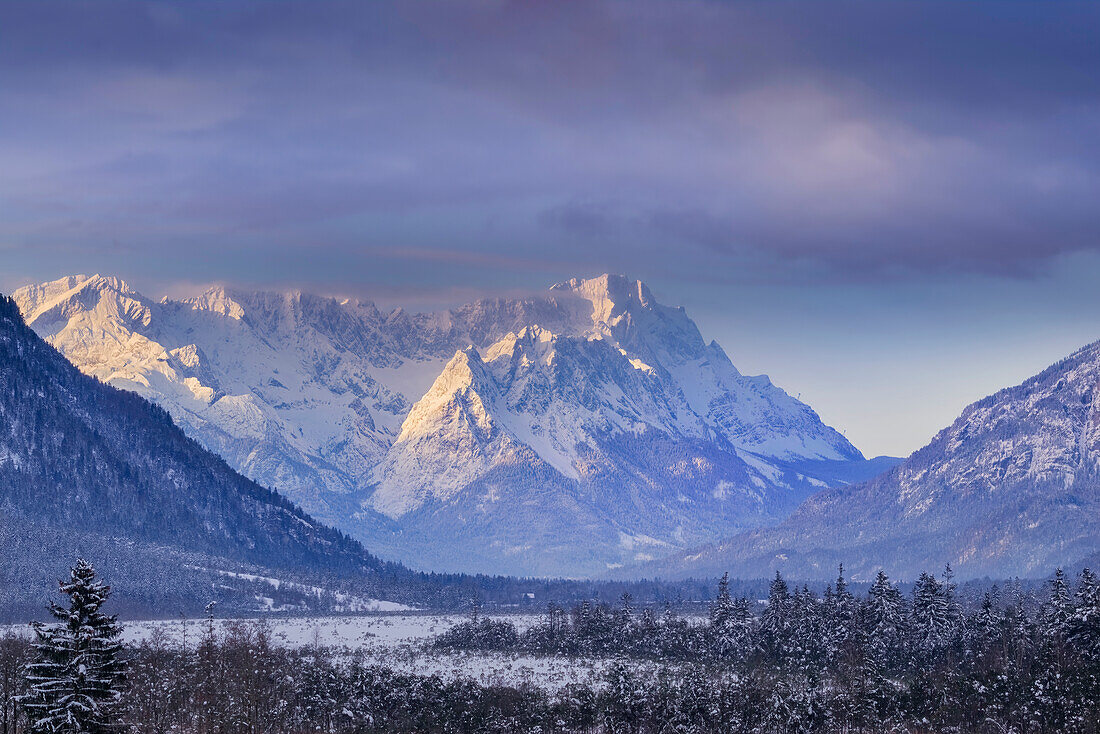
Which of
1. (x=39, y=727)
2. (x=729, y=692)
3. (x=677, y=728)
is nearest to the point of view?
(x=39, y=727)

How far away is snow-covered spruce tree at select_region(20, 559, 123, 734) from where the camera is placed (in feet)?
306

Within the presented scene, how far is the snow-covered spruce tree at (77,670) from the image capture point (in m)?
93.2

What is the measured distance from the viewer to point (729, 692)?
183750 mm

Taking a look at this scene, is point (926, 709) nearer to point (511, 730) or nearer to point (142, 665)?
point (511, 730)

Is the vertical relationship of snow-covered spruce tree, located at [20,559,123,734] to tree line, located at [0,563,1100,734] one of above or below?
above

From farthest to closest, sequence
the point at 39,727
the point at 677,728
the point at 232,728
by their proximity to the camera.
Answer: the point at 677,728 < the point at 232,728 < the point at 39,727

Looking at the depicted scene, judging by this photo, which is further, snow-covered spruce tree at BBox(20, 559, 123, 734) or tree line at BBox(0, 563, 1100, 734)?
tree line at BBox(0, 563, 1100, 734)

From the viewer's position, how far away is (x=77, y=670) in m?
93.8

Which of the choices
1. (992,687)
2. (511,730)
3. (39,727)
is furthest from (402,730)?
(39,727)

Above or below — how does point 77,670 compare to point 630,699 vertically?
above

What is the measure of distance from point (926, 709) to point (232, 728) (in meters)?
82.3

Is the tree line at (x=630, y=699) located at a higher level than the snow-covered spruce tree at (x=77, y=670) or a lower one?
lower

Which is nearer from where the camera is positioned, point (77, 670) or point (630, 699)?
point (77, 670)

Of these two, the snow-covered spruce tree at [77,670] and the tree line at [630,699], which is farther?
the tree line at [630,699]
